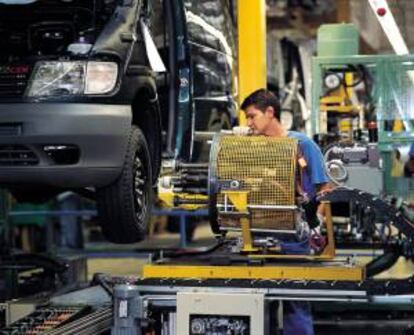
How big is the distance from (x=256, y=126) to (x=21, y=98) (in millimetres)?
1348

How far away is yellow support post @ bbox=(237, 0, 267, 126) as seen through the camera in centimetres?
629

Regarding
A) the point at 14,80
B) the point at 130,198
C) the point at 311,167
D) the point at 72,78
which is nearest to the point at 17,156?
the point at 14,80

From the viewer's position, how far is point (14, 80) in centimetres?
501

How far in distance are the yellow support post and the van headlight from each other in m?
1.52

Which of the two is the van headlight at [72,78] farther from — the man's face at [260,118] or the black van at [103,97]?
the man's face at [260,118]

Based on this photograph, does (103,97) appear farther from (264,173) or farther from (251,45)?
(251,45)

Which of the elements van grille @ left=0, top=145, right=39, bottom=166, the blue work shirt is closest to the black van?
van grille @ left=0, top=145, right=39, bottom=166

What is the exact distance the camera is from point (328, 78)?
7.89 meters

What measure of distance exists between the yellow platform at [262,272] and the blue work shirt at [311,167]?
17.0 inches

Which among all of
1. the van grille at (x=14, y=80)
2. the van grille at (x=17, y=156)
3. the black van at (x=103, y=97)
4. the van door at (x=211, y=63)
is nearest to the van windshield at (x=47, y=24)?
the black van at (x=103, y=97)

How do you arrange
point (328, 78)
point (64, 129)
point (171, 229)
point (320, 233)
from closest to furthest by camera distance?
point (64, 129) < point (320, 233) < point (328, 78) < point (171, 229)

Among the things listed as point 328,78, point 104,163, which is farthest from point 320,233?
point 328,78

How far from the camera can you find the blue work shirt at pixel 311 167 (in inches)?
187

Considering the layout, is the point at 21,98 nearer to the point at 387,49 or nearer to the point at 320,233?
the point at 320,233
